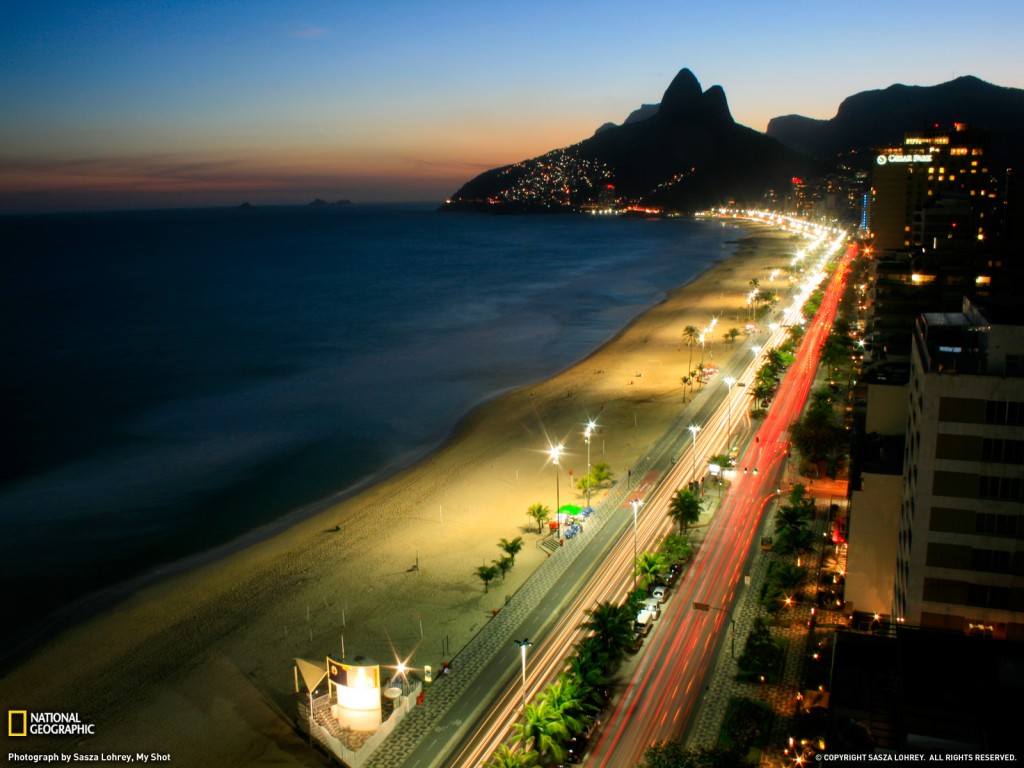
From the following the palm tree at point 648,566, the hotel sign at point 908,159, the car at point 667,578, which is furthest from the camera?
the hotel sign at point 908,159

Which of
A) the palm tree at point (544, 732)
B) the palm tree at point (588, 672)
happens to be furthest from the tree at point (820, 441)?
the palm tree at point (544, 732)

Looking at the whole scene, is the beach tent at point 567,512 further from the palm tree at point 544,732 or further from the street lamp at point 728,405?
the palm tree at point 544,732

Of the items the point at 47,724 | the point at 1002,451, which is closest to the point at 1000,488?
the point at 1002,451

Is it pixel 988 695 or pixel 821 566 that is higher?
pixel 988 695

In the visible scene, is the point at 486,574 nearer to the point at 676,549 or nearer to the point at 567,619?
the point at 567,619

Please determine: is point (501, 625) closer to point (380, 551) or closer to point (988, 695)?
point (380, 551)

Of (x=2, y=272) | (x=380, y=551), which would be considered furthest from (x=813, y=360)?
(x=2, y=272)
